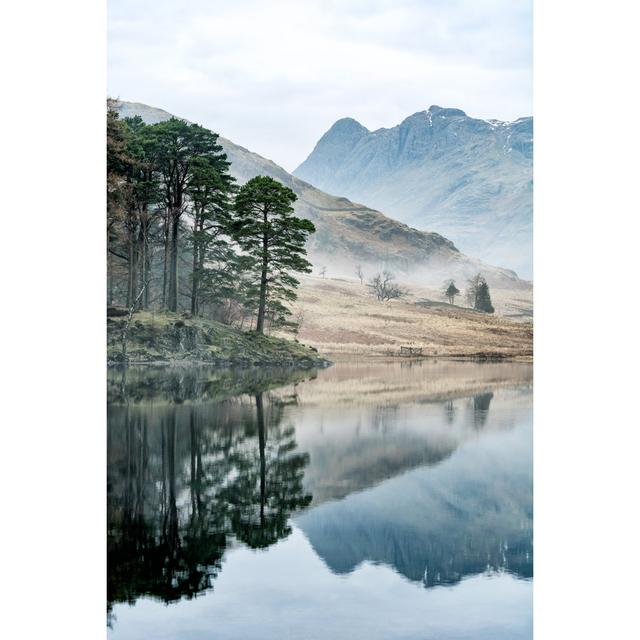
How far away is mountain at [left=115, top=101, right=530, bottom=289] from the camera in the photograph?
6.61 m

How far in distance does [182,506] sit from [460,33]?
344cm

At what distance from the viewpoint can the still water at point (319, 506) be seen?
179 inches

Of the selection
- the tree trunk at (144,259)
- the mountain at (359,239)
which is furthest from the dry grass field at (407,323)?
the tree trunk at (144,259)

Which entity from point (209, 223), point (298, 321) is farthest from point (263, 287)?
point (209, 223)

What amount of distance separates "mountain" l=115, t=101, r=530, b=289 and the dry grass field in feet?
0.57

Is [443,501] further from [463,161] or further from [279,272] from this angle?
[463,161]

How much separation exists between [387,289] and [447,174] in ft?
3.71

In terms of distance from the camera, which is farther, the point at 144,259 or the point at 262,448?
the point at 144,259

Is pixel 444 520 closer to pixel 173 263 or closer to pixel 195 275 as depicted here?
pixel 195 275

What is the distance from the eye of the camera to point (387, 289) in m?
7.79

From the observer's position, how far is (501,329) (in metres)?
7.04

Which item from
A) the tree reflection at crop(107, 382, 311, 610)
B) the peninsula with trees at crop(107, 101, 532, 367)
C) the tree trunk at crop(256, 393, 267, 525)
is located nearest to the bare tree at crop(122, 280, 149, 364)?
the peninsula with trees at crop(107, 101, 532, 367)

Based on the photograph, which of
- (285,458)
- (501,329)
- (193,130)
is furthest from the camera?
(501,329)
